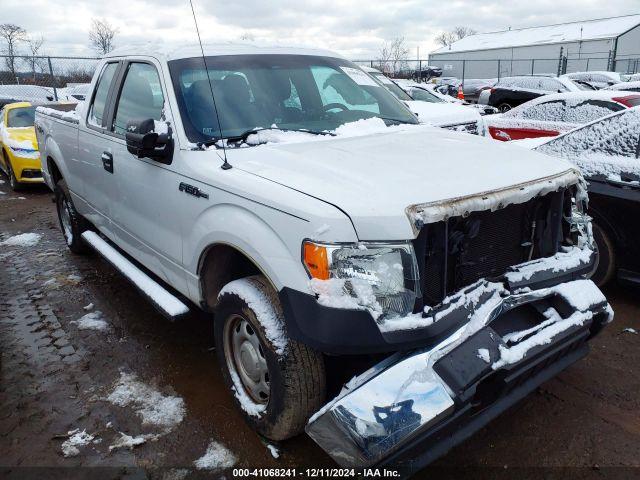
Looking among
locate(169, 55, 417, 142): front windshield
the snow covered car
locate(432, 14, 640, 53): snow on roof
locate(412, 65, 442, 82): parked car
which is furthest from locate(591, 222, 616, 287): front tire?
locate(432, 14, 640, 53): snow on roof

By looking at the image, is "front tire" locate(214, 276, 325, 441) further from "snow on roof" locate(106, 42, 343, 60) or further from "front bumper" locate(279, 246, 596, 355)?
"snow on roof" locate(106, 42, 343, 60)

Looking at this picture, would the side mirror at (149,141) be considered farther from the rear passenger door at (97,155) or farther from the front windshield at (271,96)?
the rear passenger door at (97,155)

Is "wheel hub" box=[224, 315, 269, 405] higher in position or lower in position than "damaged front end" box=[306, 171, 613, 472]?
lower

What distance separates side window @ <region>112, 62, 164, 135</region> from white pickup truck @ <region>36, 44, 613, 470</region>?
0.9 inches

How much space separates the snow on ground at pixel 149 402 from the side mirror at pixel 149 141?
1.43 meters

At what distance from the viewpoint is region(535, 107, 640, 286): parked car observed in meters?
4.05

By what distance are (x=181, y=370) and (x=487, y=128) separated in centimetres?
621

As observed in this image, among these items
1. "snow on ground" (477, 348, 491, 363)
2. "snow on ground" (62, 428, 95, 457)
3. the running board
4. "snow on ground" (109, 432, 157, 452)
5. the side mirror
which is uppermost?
the side mirror

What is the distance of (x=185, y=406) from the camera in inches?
125

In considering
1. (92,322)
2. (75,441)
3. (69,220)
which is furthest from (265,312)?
(69,220)

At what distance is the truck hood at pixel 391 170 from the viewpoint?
2.17 meters

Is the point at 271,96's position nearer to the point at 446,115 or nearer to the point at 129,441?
the point at 129,441

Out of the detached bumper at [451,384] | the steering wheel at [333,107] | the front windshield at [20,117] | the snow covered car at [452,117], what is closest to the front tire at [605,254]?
the detached bumper at [451,384]

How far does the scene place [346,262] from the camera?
2160 mm
